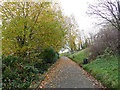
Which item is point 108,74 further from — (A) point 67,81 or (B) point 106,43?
(B) point 106,43

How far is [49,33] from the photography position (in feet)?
29.0

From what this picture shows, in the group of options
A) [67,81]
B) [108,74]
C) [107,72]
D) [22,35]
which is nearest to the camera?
[108,74]

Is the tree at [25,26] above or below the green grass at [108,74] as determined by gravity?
above

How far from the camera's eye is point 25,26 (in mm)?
7395

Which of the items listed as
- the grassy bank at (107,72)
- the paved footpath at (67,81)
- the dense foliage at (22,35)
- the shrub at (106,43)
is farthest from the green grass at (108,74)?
the dense foliage at (22,35)

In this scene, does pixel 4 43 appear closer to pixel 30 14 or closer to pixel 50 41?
pixel 30 14

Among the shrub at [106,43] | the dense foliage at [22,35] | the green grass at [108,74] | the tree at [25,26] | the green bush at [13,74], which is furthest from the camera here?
the shrub at [106,43]

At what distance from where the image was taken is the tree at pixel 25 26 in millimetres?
6598

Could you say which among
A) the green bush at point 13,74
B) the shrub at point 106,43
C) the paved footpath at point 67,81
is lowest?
the paved footpath at point 67,81

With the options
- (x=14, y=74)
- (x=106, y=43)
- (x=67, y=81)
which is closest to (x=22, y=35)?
(x=14, y=74)

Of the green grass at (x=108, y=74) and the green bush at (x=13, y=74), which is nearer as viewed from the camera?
the green bush at (x=13, y=74)

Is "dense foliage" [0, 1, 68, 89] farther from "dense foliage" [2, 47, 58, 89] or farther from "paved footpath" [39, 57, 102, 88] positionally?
"paved footpath" [39, 57, 102, 88]

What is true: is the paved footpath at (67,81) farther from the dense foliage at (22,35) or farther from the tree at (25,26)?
the tree at (25,26)

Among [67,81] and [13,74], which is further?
[67,81]
